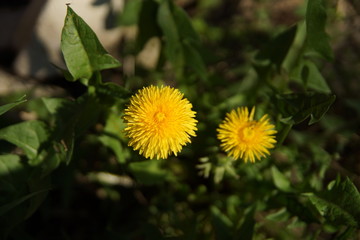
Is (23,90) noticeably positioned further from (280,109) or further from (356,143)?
(356,143)

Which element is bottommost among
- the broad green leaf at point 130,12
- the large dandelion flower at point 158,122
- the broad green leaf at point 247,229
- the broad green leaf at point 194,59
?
the broad green leaf at point 247,229

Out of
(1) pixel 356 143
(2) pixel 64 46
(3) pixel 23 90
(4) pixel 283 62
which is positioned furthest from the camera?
(3) pixel 23 90

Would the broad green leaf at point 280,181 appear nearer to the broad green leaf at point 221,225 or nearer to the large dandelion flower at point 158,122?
the broad green leaf at point 221,225

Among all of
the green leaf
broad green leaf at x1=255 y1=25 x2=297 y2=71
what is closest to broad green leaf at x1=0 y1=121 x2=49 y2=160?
the green leaf

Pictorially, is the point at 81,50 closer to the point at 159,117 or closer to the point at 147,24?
the point at 159,117

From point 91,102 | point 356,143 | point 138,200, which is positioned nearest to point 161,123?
point 91,102

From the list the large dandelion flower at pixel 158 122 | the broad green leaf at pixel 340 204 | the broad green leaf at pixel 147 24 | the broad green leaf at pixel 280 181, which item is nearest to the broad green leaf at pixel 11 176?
the large dandelion flower at pixel 158 122

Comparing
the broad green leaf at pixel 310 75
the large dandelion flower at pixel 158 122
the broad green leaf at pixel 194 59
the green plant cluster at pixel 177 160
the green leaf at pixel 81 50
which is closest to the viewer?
the large dandelion flower at pixel 158 122
